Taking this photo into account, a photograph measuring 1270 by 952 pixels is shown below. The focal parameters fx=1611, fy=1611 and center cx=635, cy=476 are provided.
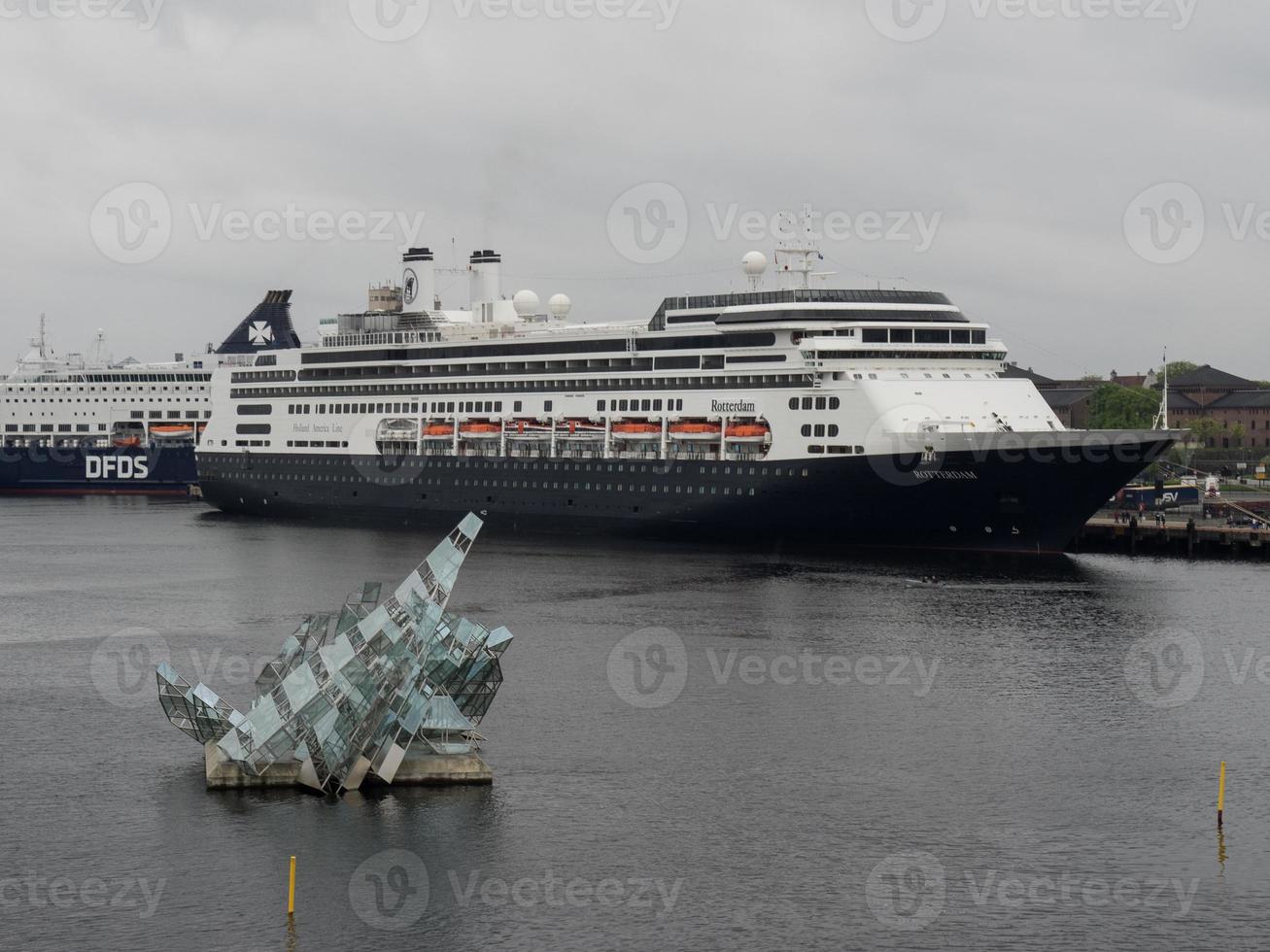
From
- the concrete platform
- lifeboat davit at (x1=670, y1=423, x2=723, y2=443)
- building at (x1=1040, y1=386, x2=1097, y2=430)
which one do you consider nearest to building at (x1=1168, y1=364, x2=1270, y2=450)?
building at (x1=1040, y1=386, x2=1097, y2=430)

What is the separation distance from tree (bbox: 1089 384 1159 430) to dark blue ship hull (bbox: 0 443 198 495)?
63006 millimetres

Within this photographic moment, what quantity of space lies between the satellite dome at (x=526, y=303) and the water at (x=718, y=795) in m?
31.5

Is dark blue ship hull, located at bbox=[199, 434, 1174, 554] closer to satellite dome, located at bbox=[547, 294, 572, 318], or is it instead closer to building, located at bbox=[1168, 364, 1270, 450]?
satellite dome, located at bbox=[547, 294, 572, 318]

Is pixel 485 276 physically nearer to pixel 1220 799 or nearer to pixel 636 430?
pixel 636 430

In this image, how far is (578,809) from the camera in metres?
25.6

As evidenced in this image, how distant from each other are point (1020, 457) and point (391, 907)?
3641 cm

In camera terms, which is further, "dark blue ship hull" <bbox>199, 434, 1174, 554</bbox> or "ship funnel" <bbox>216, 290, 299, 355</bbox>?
"ship funnel" <bbox>216, 290, 299, 355</bbox>

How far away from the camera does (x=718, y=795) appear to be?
26688mm

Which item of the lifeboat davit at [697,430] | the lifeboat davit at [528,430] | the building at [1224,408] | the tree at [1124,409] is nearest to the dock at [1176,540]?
the lifeboat davit at [697,430]

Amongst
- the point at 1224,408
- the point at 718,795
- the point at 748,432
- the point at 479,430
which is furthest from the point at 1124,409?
the point at 718,795

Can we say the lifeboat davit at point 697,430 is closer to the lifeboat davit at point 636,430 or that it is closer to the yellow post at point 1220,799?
the lifeboat davit at point 636,430

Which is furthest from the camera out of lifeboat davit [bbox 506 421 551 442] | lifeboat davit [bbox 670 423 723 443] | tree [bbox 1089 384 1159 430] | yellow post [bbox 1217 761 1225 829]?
tree [bbox 1089 384 1159 430]

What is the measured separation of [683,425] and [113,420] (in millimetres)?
60937

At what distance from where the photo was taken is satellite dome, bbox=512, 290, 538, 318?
7644 centimetres
